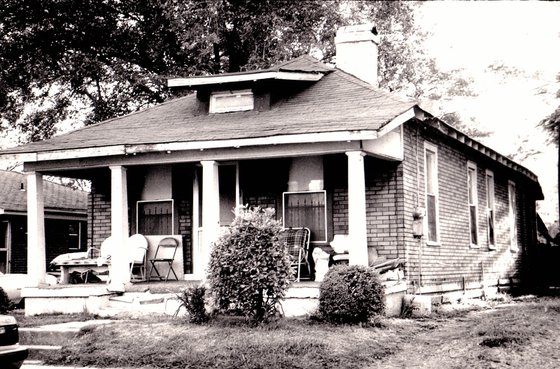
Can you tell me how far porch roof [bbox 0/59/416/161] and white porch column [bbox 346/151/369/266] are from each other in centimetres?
64

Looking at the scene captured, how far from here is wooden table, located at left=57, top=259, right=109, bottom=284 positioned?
15.8 m

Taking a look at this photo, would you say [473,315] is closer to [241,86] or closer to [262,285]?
[262,285]

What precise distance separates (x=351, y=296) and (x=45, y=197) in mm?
17807

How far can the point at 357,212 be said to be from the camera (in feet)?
41.7

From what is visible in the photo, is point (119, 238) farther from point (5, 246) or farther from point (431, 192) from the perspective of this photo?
point (5, 246)

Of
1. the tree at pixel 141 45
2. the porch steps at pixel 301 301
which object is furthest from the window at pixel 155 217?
the tree at pixel 141 45

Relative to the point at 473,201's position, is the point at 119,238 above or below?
below

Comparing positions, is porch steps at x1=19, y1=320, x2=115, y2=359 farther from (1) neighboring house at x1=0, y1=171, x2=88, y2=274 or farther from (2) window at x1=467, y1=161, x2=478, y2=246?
(1) neighboring house at x1=0, y1=171, x2=88, y2=274

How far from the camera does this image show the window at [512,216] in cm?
2303

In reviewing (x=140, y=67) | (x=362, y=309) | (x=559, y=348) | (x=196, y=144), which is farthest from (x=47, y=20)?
(x=559, y=348)

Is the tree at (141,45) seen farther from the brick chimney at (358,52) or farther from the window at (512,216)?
the brick chimney at (358,52)

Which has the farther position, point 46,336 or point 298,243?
point 298,243

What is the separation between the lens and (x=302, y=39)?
2736cm

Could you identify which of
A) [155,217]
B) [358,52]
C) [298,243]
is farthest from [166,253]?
[358,52]
